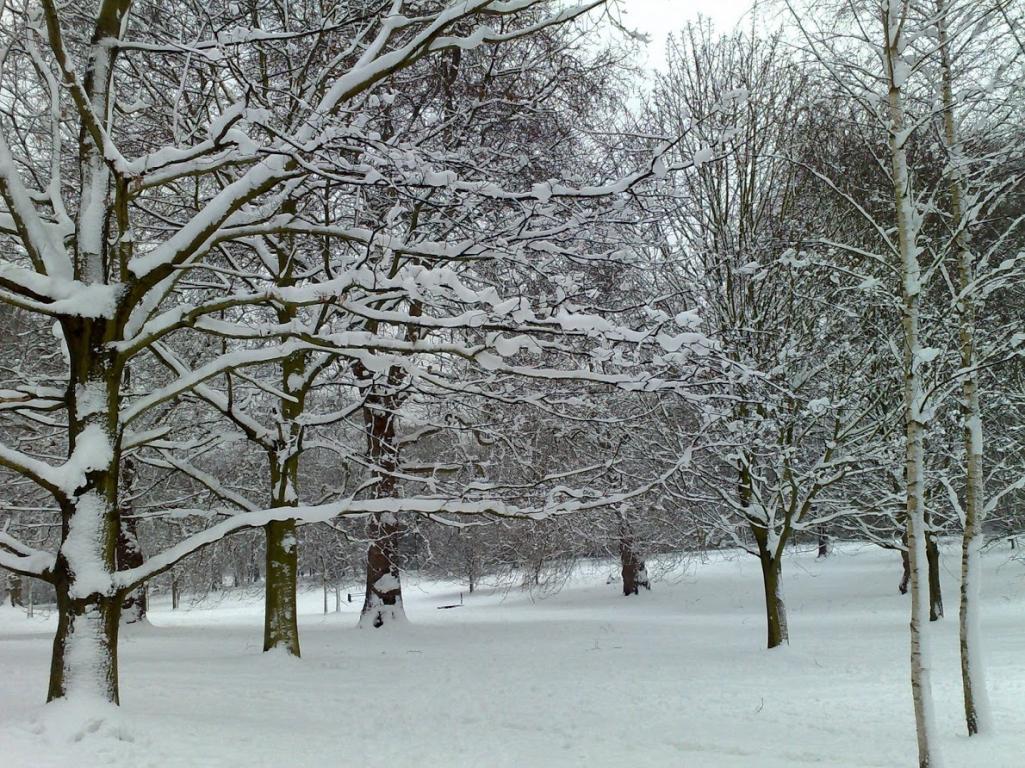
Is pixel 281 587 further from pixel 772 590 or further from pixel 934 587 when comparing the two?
pixel 934 587

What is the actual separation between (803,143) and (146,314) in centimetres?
992

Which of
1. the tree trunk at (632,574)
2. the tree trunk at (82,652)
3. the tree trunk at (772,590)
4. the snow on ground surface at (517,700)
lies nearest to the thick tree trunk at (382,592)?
the snow on ground surface at (517,700)

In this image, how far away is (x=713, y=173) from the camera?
13203 millimetres

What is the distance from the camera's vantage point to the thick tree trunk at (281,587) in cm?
962

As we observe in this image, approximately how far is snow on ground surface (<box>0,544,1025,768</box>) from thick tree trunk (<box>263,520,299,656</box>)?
324mm

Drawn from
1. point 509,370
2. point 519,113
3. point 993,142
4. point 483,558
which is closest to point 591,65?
point 519,113

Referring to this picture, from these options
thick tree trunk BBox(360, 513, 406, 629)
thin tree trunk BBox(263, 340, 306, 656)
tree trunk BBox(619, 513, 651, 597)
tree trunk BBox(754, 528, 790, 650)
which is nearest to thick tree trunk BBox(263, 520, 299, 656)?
thin tree trunk BBox(263, 340, 306, 656)

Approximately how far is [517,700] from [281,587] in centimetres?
327

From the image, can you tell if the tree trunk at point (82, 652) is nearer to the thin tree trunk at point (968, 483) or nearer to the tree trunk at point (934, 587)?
the thin tree trunk at point (968, 483)

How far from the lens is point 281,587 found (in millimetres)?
9594

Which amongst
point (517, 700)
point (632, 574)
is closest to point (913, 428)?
point (517, 700)

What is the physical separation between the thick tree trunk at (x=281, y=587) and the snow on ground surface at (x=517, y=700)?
12.8 inches

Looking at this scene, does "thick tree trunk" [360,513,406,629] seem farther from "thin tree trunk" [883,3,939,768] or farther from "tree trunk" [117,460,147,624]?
"thin tree trunk" [883,3,939,768]

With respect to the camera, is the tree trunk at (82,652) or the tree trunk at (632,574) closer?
the tree trunk at (82,652)
